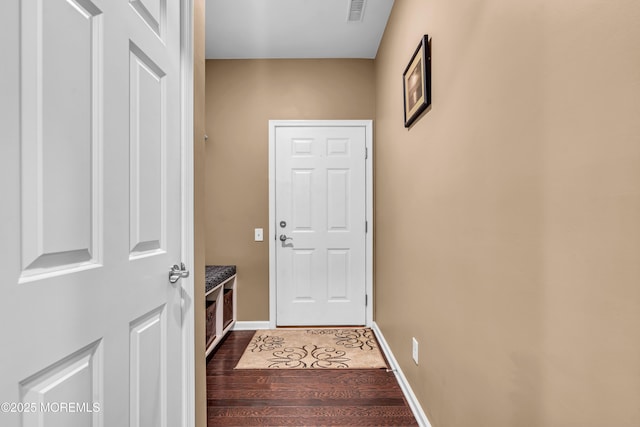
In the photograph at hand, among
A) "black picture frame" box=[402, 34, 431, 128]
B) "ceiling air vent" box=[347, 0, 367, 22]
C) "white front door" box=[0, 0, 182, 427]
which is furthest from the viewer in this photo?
"ceiling air vent" box=[347, 0, 367, 22]

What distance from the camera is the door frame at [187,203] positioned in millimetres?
1307

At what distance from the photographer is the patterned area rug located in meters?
2.50

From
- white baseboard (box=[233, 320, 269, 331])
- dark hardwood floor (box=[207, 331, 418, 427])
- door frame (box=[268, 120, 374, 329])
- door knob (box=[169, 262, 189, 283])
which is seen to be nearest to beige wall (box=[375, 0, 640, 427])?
dark hardwood floor (box=[207, 331, 418, 427])

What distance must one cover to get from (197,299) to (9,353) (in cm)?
89

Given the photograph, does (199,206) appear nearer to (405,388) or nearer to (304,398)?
(304,398)

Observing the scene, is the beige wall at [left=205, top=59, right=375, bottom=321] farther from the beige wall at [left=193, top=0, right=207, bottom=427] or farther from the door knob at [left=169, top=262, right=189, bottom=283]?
the door knob at [left=169, top=262, right=189, bottom=283]

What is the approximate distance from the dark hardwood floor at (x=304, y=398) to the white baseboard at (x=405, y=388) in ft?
0.11

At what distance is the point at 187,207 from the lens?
1319 millimetres

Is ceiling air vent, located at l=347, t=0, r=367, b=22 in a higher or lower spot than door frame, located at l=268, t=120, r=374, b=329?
higher

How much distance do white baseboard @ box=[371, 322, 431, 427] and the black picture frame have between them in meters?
1.61

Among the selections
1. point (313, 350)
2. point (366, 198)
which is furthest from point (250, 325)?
point (366, 198)

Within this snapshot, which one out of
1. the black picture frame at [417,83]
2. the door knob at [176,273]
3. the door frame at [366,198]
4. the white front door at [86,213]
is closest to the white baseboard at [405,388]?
the door frame at [366,198]

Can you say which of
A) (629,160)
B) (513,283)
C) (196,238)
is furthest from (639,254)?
(196,238)

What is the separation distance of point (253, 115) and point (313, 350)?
2307 millimetres
